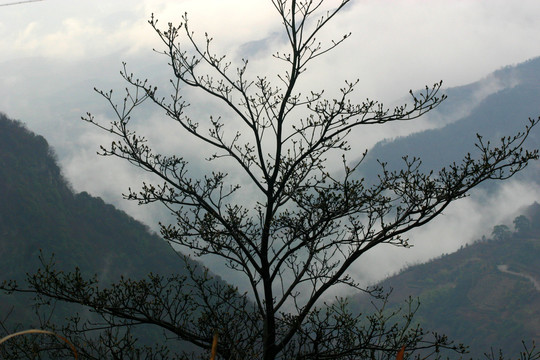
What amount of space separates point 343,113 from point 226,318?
3747 mm

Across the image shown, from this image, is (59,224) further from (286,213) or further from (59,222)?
(286,213)

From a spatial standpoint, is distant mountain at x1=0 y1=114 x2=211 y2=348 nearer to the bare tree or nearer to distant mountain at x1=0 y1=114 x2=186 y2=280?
distant mountain at x1=0 y1=114 x2=186 y2=280

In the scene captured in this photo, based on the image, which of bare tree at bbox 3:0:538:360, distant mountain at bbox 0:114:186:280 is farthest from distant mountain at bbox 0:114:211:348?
bare tree at bbox 3:0:538:360

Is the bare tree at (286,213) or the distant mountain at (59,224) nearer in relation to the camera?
the bare tree at (286,213)

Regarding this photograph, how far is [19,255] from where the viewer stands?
78.4 metres

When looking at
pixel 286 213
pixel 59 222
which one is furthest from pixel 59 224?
pixel 286 213

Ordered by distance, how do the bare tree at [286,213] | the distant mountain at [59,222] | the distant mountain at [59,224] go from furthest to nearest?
the distant mountain at [59,222], the distant mountain at [59,224], the bare tree at [286,213]

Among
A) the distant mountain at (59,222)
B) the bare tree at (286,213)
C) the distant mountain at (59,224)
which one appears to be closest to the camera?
the bare tree at (286,213)

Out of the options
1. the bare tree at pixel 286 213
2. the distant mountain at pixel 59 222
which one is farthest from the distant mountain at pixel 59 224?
the bare tree at pixel 286 213

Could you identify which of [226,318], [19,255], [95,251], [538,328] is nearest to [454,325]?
[538,328]

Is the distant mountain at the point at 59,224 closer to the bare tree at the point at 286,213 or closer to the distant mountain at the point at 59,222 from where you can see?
the distant mountain at the point at 59,222

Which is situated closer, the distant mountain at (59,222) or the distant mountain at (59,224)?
the distant mountain at (59,224)

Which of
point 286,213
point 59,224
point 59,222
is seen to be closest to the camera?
point 286,213

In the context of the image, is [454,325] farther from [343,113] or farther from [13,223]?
[343,113]
